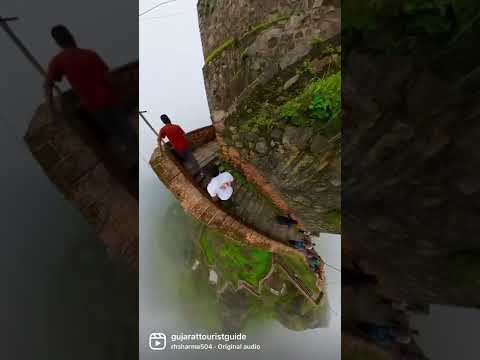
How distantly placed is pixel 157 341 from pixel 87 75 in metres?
1.20

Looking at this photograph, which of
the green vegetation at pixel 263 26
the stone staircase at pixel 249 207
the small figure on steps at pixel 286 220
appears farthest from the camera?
the small figure on steps at pixel 286 220

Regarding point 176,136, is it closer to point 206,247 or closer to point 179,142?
point 179,142

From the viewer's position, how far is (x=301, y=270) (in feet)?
4.52

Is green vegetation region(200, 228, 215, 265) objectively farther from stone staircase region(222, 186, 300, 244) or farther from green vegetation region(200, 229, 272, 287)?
stone staircase region(222, 186, 300, 244)

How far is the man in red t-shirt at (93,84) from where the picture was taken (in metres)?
1.29

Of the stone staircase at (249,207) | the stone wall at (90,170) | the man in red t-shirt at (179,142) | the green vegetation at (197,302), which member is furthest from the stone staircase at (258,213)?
the stone wall at (90,170)

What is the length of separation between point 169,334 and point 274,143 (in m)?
0.96

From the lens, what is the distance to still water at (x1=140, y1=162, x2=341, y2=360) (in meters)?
1.30

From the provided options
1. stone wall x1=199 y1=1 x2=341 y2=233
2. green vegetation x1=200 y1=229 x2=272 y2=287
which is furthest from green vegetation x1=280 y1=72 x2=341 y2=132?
green vegetation x1=200 y1=229 x2=272 y2=287

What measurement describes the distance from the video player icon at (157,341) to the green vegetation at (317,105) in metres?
1.10

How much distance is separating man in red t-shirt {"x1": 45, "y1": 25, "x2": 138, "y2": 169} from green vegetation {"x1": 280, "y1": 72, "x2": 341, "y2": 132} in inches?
27.0

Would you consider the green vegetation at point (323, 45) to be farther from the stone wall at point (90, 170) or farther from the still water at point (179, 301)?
the still water at point (179, 301)

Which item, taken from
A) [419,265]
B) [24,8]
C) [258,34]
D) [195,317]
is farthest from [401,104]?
[24,8]

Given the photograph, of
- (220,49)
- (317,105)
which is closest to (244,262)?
(317,105)
